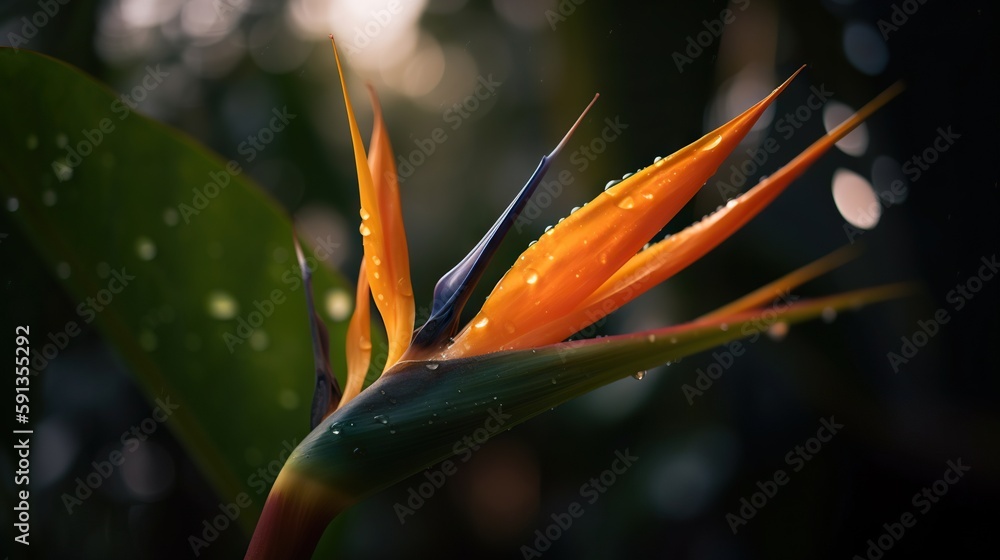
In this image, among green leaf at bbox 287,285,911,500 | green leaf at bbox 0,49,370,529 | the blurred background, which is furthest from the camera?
the blurred background

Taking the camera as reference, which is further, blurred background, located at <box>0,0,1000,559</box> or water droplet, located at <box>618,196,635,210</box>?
blurred background, located at <box>0,0,1000,559</box>

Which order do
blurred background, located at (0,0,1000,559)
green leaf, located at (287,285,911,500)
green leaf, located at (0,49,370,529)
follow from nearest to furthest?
green leaf, located at (287,285,911,500)
green leaf, located at (0,49,370,529)
blurred background, located at (0,0,1000,559)

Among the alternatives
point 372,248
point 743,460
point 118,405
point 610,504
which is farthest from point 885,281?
point 118,405

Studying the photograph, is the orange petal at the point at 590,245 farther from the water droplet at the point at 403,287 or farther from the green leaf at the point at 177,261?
the green leaf at the point at 177,261

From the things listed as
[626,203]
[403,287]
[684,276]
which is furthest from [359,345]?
[684,276]

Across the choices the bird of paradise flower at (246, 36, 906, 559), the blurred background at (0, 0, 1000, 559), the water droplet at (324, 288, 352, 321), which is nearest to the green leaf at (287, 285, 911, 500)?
the bird of paradise flower at (246, 36, 906, 559)

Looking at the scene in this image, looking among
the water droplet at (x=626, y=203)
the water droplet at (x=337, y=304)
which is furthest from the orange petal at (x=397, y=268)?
the water droplet at (x=337, y=304)

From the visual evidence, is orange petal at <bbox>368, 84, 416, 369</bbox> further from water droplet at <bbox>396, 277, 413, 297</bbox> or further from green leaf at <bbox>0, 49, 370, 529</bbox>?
green leaf at <bbox>0, 49, 370, 529</bbox>
